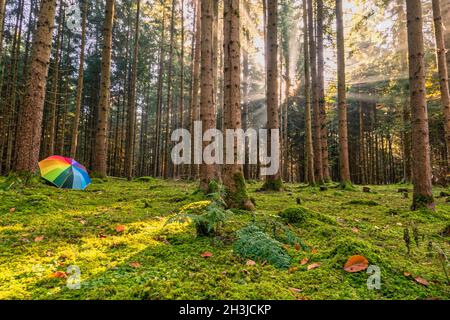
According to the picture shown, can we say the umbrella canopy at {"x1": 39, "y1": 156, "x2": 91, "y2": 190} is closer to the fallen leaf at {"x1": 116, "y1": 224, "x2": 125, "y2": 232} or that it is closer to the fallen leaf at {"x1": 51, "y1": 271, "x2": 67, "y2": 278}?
the fallen leaf at {"x1": 116, "y1": 224, "x2": 125, "y2": 232}

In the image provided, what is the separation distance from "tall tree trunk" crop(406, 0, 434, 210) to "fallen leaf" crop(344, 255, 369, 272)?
15.7 feet

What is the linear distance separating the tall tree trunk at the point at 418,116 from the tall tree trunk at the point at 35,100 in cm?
958

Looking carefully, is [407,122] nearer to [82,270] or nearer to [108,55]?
[108,55]

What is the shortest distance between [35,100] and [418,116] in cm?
978

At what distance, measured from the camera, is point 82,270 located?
259cm

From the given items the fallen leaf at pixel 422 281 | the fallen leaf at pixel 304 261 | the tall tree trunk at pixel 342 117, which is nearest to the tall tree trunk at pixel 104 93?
the tall tree trunk at pixel 342 117

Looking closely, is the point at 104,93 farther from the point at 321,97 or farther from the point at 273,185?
the point at 321,97

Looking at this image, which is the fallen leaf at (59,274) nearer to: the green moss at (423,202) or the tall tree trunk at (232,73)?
the tall tree trunk at (232,73)

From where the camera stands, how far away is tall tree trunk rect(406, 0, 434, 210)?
6336 mm

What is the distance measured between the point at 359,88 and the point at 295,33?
35.1ft

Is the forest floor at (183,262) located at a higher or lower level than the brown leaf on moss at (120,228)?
lower

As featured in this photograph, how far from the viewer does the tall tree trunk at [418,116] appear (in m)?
6.34
